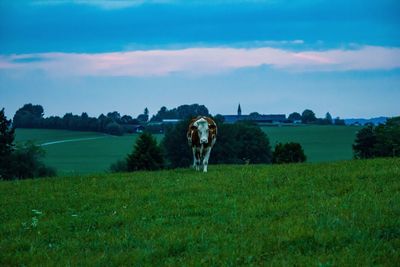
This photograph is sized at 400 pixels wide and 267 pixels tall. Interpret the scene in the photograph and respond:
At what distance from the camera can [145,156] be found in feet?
149

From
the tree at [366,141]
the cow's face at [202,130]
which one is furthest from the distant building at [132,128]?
the cow's face at [202,130]

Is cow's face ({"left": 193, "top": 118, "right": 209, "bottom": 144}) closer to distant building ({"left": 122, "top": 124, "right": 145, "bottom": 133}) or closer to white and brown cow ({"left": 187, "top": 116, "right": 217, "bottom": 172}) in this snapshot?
white and brown cow ({"left": 187, "top": 116, "right": 217, "bottom": 172})

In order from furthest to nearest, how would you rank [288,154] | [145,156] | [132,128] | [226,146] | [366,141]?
[132,128]
[226,146]
[366,141]
[145,156]
[288,154]

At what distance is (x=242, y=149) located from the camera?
89.6m

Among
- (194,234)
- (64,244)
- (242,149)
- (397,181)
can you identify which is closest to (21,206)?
(64,244)

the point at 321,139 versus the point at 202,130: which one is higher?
the point at 202,130

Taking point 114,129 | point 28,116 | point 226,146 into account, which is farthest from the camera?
point 28,116

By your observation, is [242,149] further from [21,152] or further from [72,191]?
[72,191]

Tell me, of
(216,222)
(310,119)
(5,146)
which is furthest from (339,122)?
(216,222)

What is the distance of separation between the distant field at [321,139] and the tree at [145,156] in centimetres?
5645

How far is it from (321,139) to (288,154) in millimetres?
97061

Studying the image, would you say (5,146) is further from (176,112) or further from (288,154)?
(176,112)

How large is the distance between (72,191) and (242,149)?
6958 centimetres

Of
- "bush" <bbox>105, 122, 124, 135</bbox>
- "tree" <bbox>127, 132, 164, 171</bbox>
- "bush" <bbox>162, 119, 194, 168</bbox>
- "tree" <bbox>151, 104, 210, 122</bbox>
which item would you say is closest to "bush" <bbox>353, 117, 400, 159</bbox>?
"bush" <bbox>162, 119, 194, 168</bbox>
